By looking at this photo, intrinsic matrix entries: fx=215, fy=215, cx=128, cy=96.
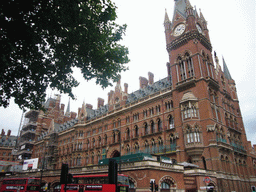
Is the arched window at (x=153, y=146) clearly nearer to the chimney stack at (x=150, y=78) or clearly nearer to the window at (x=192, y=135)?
the window at (x=192, y=135)

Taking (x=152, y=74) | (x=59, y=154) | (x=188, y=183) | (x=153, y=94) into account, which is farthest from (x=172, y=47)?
(x=59, y=154)

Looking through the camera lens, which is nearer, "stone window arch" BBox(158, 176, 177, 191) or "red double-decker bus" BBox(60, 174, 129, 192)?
"red double-decker bus" BBox(60, 174, 129, 192)

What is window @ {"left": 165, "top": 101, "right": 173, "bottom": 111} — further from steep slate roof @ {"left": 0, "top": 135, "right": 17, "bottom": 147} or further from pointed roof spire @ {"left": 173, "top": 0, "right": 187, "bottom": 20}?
steep slate roof @ {"left": 0, "top": 135, "right": 17, "bottom": 147}

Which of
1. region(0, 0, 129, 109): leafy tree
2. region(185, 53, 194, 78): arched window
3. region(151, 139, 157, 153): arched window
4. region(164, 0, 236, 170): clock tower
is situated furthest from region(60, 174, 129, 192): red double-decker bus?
region(185, 53, 194, 78): arched window

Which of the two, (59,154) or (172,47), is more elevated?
(172,47)

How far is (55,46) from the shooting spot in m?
15.1

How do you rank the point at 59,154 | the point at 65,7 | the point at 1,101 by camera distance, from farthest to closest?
the point at 59,154, the point at 1,101, the point at 65,7

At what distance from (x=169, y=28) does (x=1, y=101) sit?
122 feet

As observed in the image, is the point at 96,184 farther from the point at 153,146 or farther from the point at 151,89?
the point at 151,89

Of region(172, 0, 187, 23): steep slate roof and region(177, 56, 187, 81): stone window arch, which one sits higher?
region(172, 0, 187, 23): steep slate roof

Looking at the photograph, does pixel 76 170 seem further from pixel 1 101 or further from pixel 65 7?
pixel 65 7

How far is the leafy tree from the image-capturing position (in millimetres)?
12109

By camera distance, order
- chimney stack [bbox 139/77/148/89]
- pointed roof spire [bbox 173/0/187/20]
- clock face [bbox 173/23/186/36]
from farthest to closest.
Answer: chimney stack [bbox 139/77/148/89], pointed roof spire [bbox 173/0/187/20], clock face [bbox 173/23/186/36]

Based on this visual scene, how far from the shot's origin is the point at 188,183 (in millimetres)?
27672
